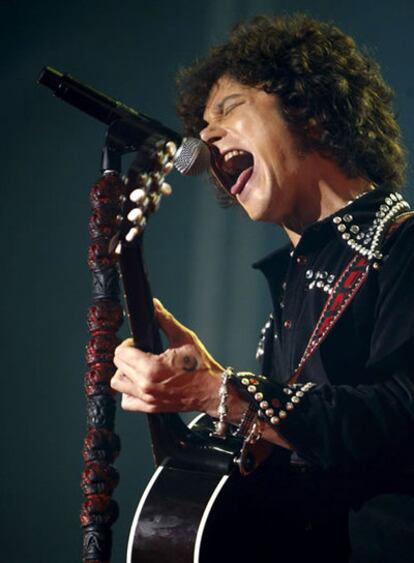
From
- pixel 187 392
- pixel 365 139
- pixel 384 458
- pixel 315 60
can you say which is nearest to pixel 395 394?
pixel 384 458

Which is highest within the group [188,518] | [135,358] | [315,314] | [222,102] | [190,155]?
[222,102]

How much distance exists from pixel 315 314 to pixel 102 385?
2.02 feet

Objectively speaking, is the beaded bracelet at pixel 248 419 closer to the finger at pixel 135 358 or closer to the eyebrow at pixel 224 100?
the finger at pixel 135 358

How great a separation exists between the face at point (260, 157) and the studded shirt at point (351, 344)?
13cm

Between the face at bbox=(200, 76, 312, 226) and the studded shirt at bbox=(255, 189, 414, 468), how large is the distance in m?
0.13

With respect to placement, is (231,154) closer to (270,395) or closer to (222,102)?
(222,102)

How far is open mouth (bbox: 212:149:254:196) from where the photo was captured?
2.09m

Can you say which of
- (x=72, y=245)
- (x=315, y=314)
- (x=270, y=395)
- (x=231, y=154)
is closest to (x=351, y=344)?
(x=315, y=314)

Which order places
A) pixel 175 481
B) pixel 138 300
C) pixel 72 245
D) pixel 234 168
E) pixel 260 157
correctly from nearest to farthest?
pixel 138 300, pixel 175 481, pixel 260 157, pixel 234 168, pixel 72 245

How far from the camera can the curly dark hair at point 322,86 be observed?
7.06 feet

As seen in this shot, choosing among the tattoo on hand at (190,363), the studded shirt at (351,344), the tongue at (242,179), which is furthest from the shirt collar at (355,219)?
the tattoo on hand at (190,363)

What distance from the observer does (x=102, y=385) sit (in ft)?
4.77

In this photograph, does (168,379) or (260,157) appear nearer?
(168,379)

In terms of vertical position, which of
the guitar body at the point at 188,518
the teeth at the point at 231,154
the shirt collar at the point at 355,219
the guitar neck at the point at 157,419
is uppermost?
the teeth at the point at 231,154
